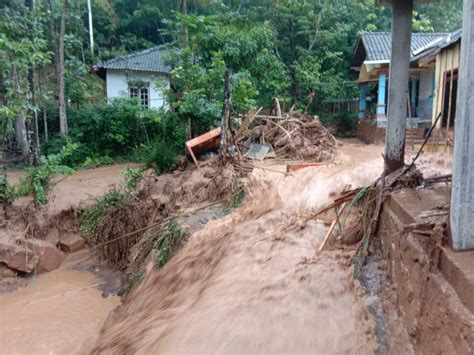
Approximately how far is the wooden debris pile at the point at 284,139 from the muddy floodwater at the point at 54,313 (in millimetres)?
3895

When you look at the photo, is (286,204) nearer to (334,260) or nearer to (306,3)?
(334,260)

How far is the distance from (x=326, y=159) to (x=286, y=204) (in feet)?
10.1

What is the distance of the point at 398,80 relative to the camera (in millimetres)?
3982

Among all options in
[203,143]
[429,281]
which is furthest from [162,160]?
[429,281]

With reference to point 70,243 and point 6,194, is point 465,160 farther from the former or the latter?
point 6,194

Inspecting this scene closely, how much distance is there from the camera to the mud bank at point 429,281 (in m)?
1.80

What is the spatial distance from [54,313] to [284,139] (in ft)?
18.2

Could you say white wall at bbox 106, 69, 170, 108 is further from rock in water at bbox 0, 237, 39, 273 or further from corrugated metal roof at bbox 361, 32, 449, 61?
rock in water at bbox 0, 237, 39, 273

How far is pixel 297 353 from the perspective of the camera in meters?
2.71

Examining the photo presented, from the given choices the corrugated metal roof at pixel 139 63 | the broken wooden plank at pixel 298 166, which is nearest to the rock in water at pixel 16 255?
the broken wooden plank at pixel 298 166

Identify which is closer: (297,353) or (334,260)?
(297,353)

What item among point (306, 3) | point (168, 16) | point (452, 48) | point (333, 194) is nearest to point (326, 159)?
point (333, 194)

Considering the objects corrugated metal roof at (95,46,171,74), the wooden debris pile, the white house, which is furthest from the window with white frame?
the wooden debris pile

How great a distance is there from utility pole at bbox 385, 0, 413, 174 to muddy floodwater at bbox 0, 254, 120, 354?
4292 mm
